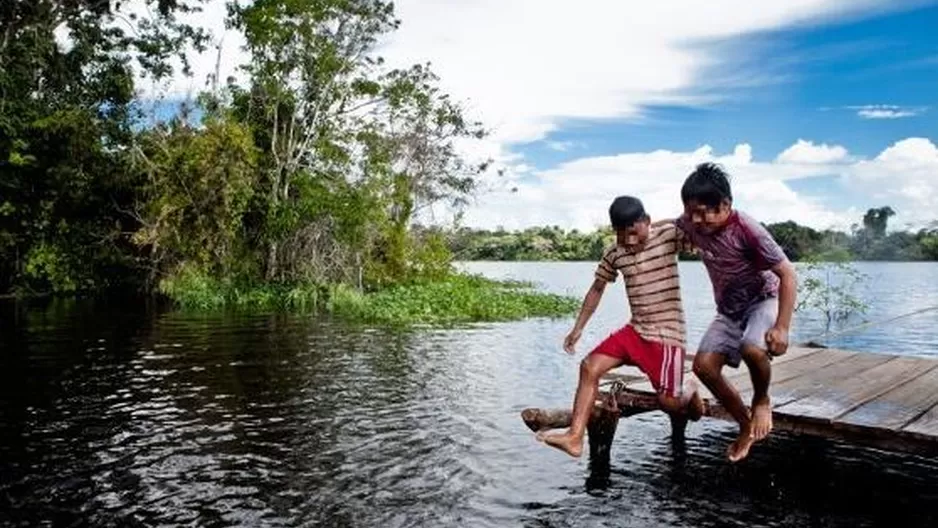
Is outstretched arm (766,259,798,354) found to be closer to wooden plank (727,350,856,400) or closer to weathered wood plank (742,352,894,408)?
weathered wood plank (742,352,894,408)

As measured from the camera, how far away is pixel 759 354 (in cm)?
555

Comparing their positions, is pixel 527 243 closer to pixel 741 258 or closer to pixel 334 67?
pixel 334 67

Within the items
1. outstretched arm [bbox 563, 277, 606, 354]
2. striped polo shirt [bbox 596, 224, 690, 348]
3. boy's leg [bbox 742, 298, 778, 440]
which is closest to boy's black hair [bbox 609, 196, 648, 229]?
striped polo shirt [bbox 596, 224, 690, 348]

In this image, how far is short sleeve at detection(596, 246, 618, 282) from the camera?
6074mm

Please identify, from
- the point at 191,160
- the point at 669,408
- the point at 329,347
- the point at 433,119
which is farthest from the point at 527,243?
the point at 669,408

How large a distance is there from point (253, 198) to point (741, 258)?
27917 millimetres

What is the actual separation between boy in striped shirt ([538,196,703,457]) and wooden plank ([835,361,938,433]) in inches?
64.8

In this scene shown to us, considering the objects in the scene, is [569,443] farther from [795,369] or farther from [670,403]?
[795,369]

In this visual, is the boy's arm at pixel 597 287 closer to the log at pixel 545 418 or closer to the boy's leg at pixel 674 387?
the boy's leg at pixel 674 387

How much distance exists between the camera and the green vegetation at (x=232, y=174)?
28969mm

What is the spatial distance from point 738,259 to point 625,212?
87 centimetres

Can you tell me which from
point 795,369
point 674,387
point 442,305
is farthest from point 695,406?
point 442,305

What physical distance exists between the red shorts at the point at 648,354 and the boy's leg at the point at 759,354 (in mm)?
542

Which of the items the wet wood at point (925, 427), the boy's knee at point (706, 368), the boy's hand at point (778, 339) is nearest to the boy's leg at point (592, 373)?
the boy's knee at point (706, 368)
